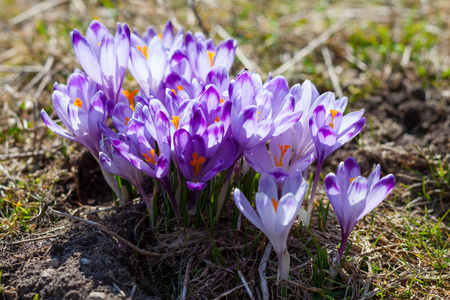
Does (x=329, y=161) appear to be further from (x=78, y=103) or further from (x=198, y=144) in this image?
(x=78, y=103)

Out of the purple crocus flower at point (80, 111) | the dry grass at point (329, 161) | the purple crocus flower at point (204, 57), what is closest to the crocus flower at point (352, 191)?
the dry grass at point (329, 161)

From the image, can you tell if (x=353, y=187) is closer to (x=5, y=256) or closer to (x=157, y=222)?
(x=157, y=222)

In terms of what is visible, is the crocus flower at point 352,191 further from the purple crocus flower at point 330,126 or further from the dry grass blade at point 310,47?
the dry grass blade at point 310,47

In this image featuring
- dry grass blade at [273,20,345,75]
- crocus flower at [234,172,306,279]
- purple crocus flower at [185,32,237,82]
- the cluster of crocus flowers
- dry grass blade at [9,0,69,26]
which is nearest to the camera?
crocus flower at [234,172,306,279]

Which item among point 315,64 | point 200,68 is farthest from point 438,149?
point 200,68

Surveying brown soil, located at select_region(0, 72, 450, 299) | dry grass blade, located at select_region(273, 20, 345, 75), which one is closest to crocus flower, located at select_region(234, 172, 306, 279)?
brown soil, located at select_region(0, 72, 450, 299)

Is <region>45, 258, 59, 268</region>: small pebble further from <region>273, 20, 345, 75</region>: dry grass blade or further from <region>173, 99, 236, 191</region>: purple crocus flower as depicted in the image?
<region>273, 20, 345, 75</region>: dry grass blade

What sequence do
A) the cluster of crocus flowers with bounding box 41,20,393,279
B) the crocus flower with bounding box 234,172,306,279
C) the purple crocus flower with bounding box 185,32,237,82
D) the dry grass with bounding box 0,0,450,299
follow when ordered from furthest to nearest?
the purple crocus flower with bounding box 185,32,237,82
the dry grass with bounding box 0,0,450,299
the cluster of crocus flowers with bounding box 41,20,393,279
the crocus flower with bounding box 234,172,306,279
